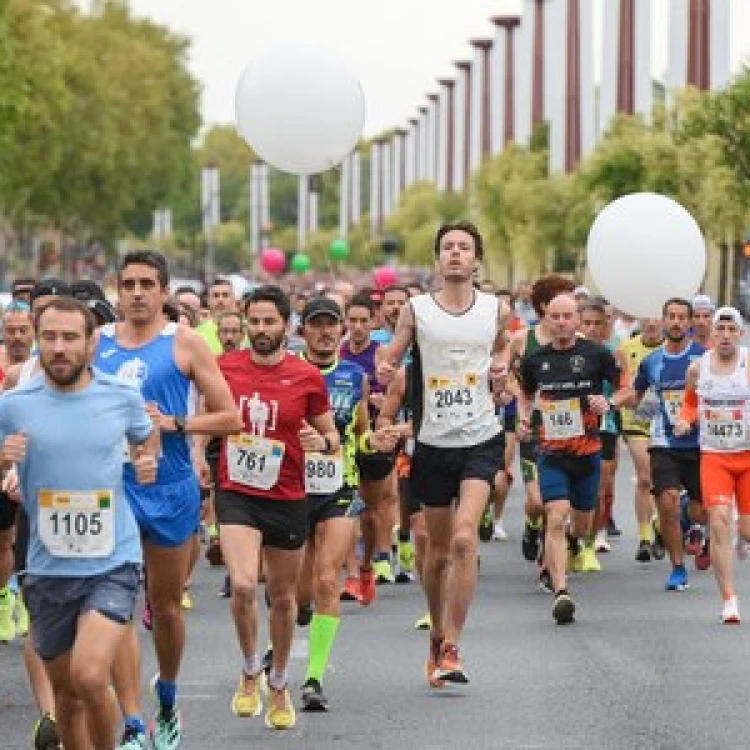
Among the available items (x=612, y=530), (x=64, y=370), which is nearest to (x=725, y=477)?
(x=612, y=530)

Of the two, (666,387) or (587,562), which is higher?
(666,387)

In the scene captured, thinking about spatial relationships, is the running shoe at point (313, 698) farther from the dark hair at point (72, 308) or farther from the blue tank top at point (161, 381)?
the dark hair at point (72, 308)

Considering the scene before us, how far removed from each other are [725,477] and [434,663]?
3.38m

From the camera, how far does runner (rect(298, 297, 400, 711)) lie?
12750 millimetres

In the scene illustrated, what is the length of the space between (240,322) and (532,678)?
6.93 meters

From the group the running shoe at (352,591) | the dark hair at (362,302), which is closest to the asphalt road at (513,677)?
the running shoe at (352,591)

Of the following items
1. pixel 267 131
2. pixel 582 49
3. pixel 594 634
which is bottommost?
pixel 594 634

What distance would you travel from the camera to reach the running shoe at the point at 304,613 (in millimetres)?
14758

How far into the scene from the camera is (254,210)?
7008 inches

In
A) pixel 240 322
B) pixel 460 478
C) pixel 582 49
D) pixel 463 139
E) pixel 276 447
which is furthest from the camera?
pixel 463 139

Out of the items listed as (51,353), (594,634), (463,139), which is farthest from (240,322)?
(463,139)

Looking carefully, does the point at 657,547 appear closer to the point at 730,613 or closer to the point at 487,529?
the point at 487,529

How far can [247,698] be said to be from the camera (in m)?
12.2

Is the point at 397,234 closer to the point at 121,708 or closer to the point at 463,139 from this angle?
the point at 463,139
